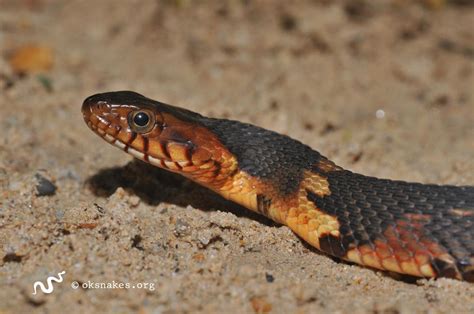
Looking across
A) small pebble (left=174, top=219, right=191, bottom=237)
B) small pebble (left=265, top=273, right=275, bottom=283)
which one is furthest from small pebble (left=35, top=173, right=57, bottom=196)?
small pebble (left=265, top=273, right=275, bottom=283)

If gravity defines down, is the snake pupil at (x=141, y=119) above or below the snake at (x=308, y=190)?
above

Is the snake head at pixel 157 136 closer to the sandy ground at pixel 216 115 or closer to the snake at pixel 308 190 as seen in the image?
the snake at pixel 308 190

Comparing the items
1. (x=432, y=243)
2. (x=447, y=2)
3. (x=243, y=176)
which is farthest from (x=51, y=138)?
(x=447, y=2)

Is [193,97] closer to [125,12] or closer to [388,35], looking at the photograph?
[125,12]

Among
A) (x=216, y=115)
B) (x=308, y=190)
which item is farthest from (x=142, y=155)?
(x=216, y=115)

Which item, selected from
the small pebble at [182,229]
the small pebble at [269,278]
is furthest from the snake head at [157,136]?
the small pebble at [269,278]

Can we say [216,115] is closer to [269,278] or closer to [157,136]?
[157,136]

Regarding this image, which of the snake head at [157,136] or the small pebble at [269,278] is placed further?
the snake head at [157,136]
